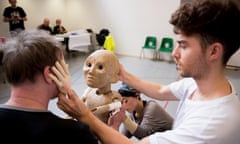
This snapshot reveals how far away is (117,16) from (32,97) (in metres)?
6.11

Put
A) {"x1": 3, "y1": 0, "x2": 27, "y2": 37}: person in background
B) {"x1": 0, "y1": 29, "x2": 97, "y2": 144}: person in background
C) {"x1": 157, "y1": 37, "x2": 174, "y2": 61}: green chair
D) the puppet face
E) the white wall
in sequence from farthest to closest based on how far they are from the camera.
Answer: the white wall, {"x1": 157, "y1": 37, "x2": 174, "y2": 61}: green chair, {"x1": 3, "y1": 0, "x2": 27, "y2": 37}: person in background, the puppet face, {"x1": 0, "y1": 29, "x2": 97, "y2": 144}: person in background

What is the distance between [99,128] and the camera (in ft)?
3.50

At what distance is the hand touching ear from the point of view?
922 mm

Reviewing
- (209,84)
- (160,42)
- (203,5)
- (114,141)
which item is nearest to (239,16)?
(203,5)

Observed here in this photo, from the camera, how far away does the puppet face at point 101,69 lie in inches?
60.4

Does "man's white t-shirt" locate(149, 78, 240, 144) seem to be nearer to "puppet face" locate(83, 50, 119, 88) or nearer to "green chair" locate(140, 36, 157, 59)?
"puppet face" locate(83, 50, 119, 88)

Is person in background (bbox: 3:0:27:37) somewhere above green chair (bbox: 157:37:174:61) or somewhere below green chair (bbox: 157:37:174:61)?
above

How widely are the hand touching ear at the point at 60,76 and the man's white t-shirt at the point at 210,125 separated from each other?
422 millimetres

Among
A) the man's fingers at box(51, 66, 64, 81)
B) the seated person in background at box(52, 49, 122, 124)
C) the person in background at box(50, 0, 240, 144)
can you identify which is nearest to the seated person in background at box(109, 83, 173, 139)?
the seated person in background at box(52, 49, 122, 124)

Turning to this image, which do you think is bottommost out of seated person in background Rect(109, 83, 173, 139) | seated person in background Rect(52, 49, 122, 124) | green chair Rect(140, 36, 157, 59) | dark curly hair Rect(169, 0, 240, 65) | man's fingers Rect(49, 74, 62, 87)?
green chair Rect(140, 36, 157, 59)

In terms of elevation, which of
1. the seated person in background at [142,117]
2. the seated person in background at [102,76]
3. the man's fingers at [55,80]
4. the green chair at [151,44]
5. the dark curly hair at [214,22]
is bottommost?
the green chair at [151,44]

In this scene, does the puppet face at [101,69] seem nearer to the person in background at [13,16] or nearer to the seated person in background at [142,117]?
the seated person in background at [142,117]

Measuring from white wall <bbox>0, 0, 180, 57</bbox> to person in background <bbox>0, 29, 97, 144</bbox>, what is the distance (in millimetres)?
5408

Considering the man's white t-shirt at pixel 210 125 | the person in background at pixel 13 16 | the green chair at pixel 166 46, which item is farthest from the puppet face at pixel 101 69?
the green chair at pixel 166 46
